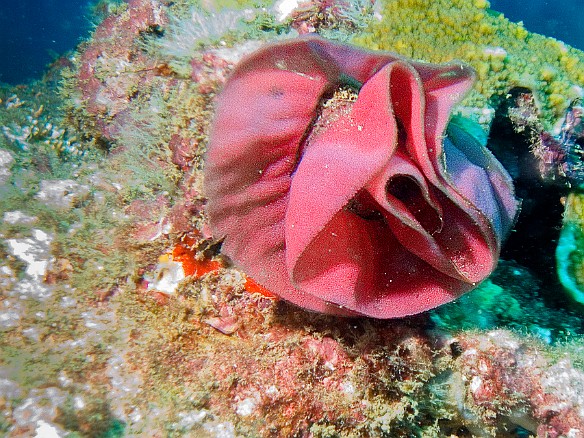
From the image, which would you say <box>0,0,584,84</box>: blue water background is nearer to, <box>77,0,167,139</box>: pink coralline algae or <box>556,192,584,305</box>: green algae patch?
<box>77,0,167,139</box>: pink coralline algae

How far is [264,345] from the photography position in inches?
89.7

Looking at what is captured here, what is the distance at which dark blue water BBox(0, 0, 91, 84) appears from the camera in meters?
26.4

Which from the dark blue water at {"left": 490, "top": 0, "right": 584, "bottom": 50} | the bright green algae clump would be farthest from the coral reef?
the dark blue water at {"left": 490, "top": 0, "right": 584, "bottom": 50}

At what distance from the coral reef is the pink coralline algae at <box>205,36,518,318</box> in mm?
381

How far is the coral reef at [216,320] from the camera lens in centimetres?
207

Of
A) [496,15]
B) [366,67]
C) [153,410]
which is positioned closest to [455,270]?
[366,67]

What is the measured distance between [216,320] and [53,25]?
36232 millimetres

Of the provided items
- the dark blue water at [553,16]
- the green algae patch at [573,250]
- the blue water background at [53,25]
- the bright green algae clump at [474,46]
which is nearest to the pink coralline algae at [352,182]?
the bright green algae clump at [474,46]

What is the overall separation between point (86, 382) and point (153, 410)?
369 mm

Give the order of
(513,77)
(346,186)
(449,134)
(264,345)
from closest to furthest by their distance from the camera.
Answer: (346,186), (449,134), (264,345), (513,77)

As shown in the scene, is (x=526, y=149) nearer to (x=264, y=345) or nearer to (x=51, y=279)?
(x=264, y=345)

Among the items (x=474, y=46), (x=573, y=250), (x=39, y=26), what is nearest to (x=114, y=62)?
(x=474, y=46)

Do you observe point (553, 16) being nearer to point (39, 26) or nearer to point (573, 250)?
point (573, 250)

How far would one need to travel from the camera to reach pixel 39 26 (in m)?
29.4
